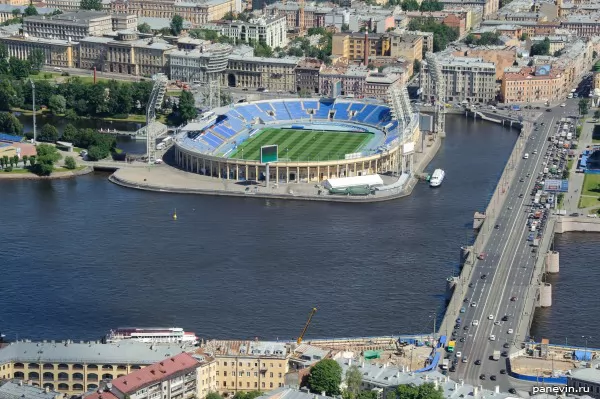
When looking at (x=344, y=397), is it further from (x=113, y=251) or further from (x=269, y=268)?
(x=113, y=251)

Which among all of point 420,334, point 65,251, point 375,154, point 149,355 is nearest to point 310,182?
point 375,154

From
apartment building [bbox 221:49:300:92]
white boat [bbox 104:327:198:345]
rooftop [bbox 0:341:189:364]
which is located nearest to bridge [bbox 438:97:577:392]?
white boat [bbox 104:327:198:345]

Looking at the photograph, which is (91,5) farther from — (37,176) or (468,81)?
(37,176)

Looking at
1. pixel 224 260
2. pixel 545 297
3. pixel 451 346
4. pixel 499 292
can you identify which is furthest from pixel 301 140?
pixel 451 346

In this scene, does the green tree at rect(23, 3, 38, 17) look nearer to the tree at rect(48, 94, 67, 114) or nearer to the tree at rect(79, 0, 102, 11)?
the tree at rect(79, 0, 102, 11)

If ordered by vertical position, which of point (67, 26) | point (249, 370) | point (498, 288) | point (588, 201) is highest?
point (67, 26)

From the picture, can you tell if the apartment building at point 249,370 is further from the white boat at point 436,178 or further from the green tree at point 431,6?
the green tree at point 431,6
